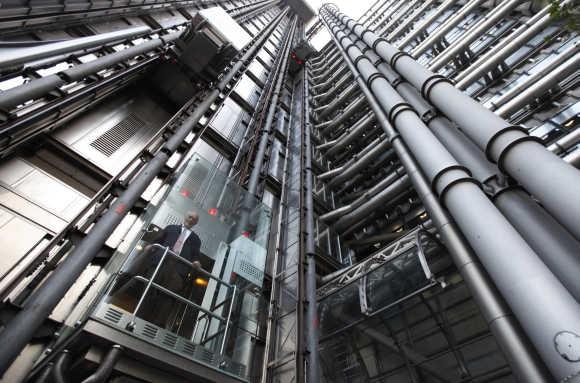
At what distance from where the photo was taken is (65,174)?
6.30 meters

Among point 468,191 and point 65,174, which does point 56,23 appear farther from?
point 468,191

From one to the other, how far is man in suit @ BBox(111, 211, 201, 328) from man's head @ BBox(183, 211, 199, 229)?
6 cm

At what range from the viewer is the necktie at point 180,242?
481 centimetres

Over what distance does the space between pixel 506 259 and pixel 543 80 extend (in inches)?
270

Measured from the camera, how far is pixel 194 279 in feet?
15.9

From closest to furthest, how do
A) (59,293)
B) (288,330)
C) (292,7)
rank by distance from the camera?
(59,293)
(288,330)
(292,7)

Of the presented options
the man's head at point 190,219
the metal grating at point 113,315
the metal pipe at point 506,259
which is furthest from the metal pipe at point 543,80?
the metal grating at point 113,315

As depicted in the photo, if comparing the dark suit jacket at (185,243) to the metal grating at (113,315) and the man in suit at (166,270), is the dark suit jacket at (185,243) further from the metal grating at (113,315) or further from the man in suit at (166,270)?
the metal grating at (113,315)

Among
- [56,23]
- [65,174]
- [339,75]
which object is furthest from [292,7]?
[65,174]

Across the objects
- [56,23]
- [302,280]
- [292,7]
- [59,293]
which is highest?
[292,7]

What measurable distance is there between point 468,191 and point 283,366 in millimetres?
5006

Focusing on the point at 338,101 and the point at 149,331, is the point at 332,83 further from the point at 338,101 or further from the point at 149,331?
the point at 149,331

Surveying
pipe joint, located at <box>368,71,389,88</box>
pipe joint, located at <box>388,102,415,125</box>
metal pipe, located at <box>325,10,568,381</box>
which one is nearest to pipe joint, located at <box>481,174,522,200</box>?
metal pipe, located at <box>325,10,568,381</box>

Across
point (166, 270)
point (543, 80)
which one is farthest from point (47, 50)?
point (543, 80)
